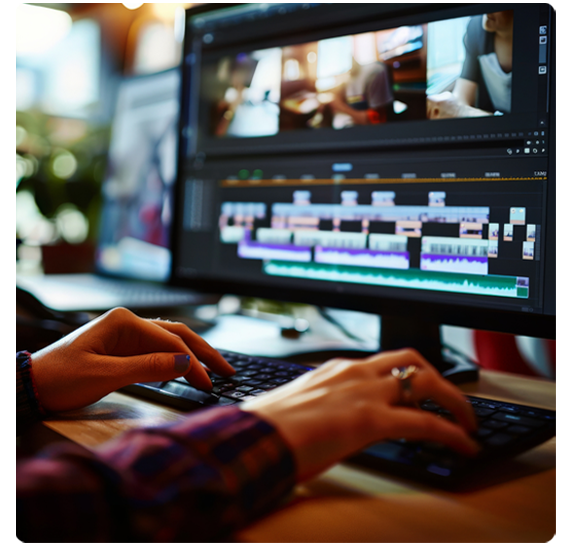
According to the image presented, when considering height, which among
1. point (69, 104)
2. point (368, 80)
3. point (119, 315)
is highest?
point (69, 104)

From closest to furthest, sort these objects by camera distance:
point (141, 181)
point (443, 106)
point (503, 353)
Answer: point (443, 106)
point (503, 353)
point (141, 181)

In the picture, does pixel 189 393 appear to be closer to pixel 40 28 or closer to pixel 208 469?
pixel 208 469

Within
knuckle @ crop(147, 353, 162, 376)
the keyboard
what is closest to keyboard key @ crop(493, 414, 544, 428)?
the keyboard

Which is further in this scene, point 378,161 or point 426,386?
point 378,161

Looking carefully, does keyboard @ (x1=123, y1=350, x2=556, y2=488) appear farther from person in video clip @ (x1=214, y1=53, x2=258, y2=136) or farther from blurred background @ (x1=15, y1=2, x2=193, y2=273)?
blurred background @ (x1=15, y1=2, x2=193, y2=273)

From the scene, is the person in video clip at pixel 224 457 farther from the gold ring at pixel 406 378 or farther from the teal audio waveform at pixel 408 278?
the teal audio waveform at pixel 408 278

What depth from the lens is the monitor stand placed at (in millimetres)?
678

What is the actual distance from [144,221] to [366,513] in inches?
43.4

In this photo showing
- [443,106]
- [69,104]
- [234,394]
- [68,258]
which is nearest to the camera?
[234,394]

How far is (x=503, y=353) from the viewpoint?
2.71 feet

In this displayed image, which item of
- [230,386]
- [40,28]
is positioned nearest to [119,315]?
[230,386]

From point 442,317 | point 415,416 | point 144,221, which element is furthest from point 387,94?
point 144,221

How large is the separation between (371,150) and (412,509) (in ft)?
1.59

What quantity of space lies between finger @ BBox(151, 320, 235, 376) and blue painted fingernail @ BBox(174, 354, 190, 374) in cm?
5
